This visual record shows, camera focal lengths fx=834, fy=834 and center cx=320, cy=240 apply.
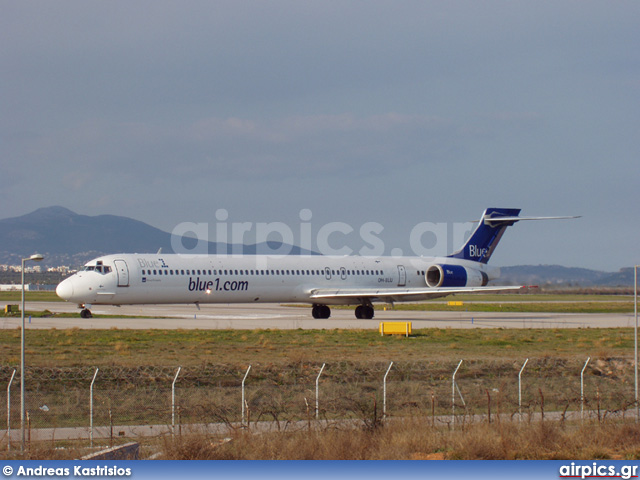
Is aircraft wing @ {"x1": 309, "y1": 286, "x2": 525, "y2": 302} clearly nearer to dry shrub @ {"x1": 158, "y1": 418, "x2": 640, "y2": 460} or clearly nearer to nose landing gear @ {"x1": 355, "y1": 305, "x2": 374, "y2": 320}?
nose landing gear @ {"x1": 355, "y1": 305, "x2": 374, "y2": 320}

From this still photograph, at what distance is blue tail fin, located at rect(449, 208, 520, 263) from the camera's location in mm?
60312

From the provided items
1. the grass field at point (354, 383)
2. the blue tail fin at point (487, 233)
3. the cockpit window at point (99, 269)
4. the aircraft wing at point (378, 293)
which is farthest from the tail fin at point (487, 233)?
the cockpit window at point (99, 269)

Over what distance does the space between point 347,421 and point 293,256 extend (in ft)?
115

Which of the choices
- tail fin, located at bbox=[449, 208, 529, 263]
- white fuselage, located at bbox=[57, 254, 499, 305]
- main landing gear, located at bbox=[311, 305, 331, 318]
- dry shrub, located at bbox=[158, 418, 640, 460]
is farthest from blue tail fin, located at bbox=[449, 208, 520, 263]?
→ dry shrub, located at bbox=[158, 418, 640, 460]

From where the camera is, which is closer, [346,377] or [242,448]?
[242,448]

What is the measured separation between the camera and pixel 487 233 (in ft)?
199

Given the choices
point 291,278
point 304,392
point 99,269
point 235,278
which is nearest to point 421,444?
point 304,392

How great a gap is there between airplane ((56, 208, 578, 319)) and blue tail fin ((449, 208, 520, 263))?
0.07 meters

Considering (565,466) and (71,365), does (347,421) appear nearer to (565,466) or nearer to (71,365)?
(565,466)

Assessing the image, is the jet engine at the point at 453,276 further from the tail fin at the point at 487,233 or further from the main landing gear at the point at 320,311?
the main landing gear at the point at 320,311

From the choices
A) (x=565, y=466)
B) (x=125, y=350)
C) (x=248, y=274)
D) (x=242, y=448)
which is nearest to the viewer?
(x=565, y=466)

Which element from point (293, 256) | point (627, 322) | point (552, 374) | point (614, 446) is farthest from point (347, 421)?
point (627, 322)

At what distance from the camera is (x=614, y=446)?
1639 centimetres

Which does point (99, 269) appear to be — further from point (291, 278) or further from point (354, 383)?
point (354, 383)
